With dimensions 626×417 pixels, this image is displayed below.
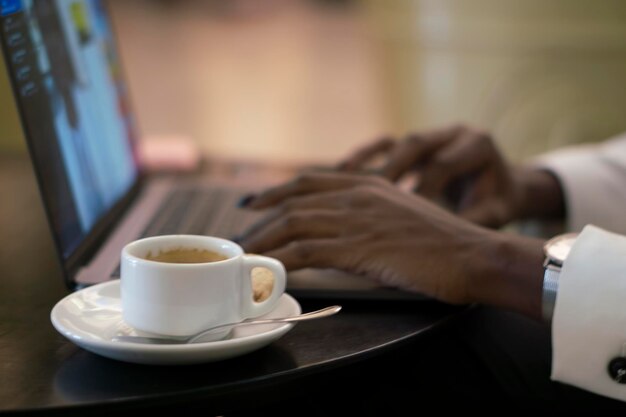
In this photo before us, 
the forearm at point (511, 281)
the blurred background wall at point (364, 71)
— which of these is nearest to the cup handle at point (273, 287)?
the forearm at point (511, 281)

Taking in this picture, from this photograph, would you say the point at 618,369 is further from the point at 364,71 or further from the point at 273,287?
the point at 364,71

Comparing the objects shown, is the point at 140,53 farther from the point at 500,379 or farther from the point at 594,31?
the point at 500,379

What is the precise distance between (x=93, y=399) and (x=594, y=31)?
1.72m

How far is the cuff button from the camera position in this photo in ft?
2.12

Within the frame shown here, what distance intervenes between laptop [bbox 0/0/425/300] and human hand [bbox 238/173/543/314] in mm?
20

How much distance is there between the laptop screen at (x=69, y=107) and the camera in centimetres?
70

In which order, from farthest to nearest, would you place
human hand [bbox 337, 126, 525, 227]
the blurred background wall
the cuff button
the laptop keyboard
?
the blurred background wall < human hand [bbox 337, 126, 525, 227] < the laptop keyboard < the cuff button

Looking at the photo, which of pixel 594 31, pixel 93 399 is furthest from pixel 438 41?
pixel 93 399

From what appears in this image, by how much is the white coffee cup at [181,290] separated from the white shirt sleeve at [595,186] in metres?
0.70

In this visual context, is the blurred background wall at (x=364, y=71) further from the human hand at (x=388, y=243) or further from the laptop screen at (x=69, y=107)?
the human hand at (x=388, y=243)

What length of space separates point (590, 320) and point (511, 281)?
8 centimetres

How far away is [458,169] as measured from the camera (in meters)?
1.08

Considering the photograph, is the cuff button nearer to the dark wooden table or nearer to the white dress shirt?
the white dress shirt

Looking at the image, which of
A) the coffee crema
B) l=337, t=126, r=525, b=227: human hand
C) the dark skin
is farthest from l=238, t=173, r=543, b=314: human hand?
l=337, t=126, r=525, b=227: human hand
